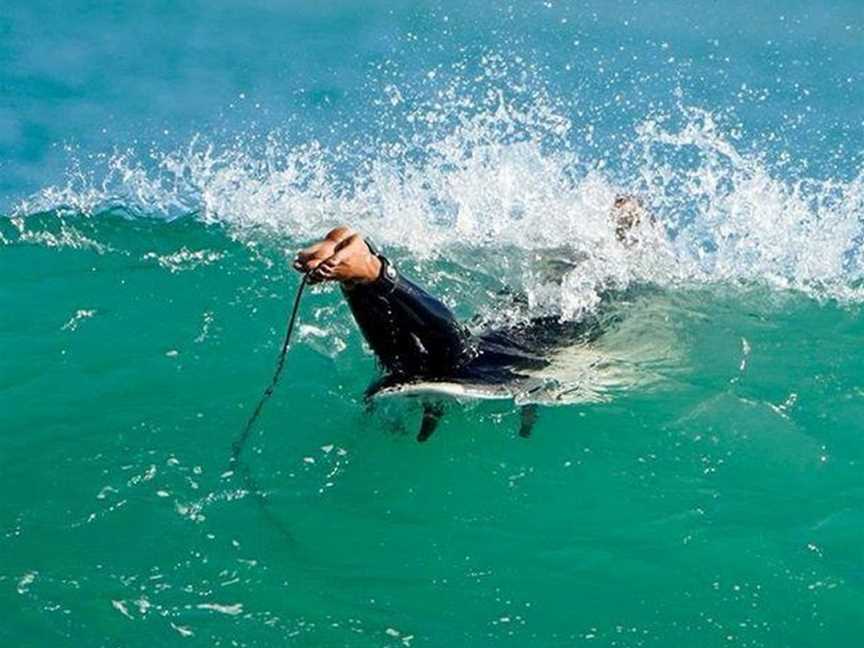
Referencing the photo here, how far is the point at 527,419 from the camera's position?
522 cm

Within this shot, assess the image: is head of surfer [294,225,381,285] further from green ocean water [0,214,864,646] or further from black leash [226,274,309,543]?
green ocean water [0,214,864,646]

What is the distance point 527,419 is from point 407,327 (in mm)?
787

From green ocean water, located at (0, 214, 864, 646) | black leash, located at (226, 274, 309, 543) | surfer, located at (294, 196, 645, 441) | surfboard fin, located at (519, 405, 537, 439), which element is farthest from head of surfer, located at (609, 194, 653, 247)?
black leash, located at (226, 274, 309, 543)

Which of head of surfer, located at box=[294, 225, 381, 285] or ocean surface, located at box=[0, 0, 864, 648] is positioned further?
ocean surface, located at box=[0, 0, 864, 648]

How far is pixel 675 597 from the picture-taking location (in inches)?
181

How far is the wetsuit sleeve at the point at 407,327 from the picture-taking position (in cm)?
447

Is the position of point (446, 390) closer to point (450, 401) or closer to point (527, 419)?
point (450, 401)

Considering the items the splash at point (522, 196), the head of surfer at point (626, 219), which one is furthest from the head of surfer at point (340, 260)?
the head of surfer at point (626, 219)

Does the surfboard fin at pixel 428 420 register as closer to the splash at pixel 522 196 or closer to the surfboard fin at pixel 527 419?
the surfboard fin at pixel 527 419

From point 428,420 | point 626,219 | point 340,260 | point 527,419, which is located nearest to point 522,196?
point 626,219

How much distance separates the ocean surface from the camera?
4570mm

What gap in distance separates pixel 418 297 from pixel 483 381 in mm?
570

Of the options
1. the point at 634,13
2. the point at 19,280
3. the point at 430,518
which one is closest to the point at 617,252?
the point at 430,518

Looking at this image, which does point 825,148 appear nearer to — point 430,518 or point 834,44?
point 834,44
